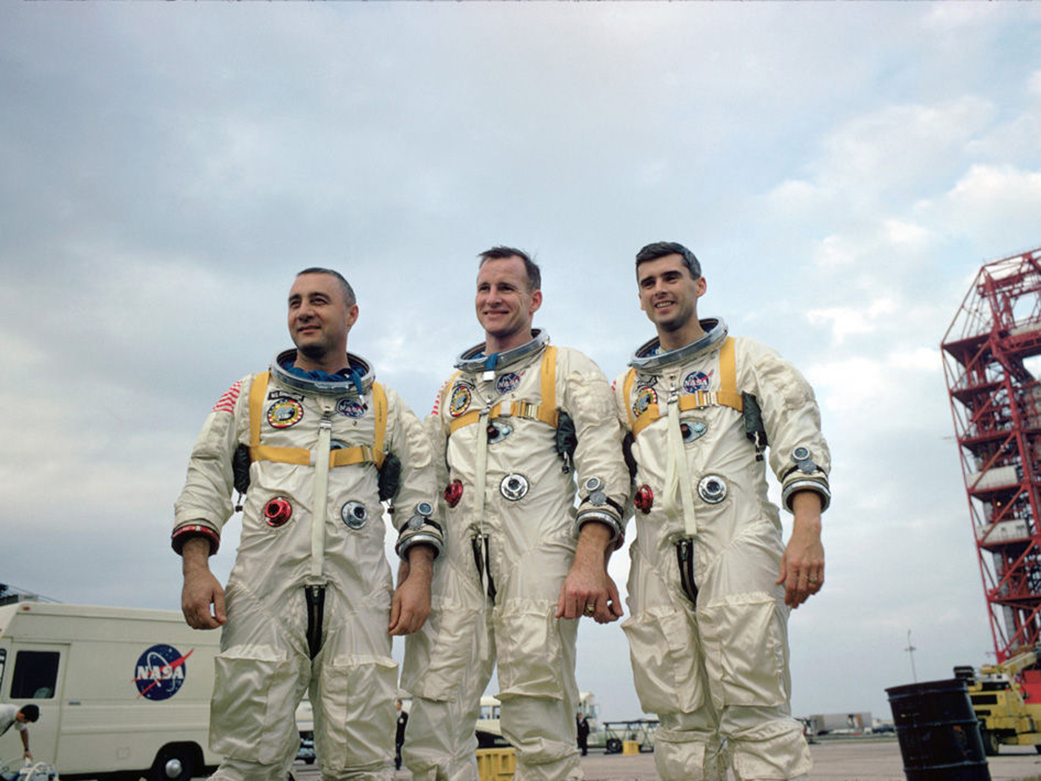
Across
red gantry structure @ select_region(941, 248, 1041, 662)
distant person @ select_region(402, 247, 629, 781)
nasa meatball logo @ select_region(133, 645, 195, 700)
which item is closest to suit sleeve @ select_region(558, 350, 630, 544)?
distant person @ select_region(402, 247, 629, 781)

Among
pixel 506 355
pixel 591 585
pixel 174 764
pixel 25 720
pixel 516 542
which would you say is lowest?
pixel 174 764

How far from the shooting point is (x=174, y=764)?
42.2 feet

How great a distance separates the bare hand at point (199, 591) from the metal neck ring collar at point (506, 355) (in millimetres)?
1740

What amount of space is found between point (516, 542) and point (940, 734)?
14.5 ft

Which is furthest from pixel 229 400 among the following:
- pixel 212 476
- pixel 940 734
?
pixel 940 734

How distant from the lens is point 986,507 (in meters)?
50.6

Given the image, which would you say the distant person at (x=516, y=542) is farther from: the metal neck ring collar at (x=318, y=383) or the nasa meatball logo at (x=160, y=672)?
the nasa meatball logo at (x=160, y=672)

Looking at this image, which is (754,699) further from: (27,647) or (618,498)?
(27,647)

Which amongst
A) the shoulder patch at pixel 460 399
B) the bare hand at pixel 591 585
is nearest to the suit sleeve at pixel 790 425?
the bare hand at pixel 591 585

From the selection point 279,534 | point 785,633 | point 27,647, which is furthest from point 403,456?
point 27,647

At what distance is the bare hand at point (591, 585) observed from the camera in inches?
148

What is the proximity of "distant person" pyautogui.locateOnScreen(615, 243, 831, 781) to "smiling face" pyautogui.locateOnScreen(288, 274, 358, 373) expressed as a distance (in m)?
1.72

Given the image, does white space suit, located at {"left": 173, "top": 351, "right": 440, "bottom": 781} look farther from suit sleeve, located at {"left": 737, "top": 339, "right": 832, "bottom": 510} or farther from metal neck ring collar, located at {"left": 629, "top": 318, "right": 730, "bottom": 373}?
suit sleeve, located at {"left": 737, "top": 339, "right": 832, "bottom": 510}

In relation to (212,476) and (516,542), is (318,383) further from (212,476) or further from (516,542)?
(516,542)
